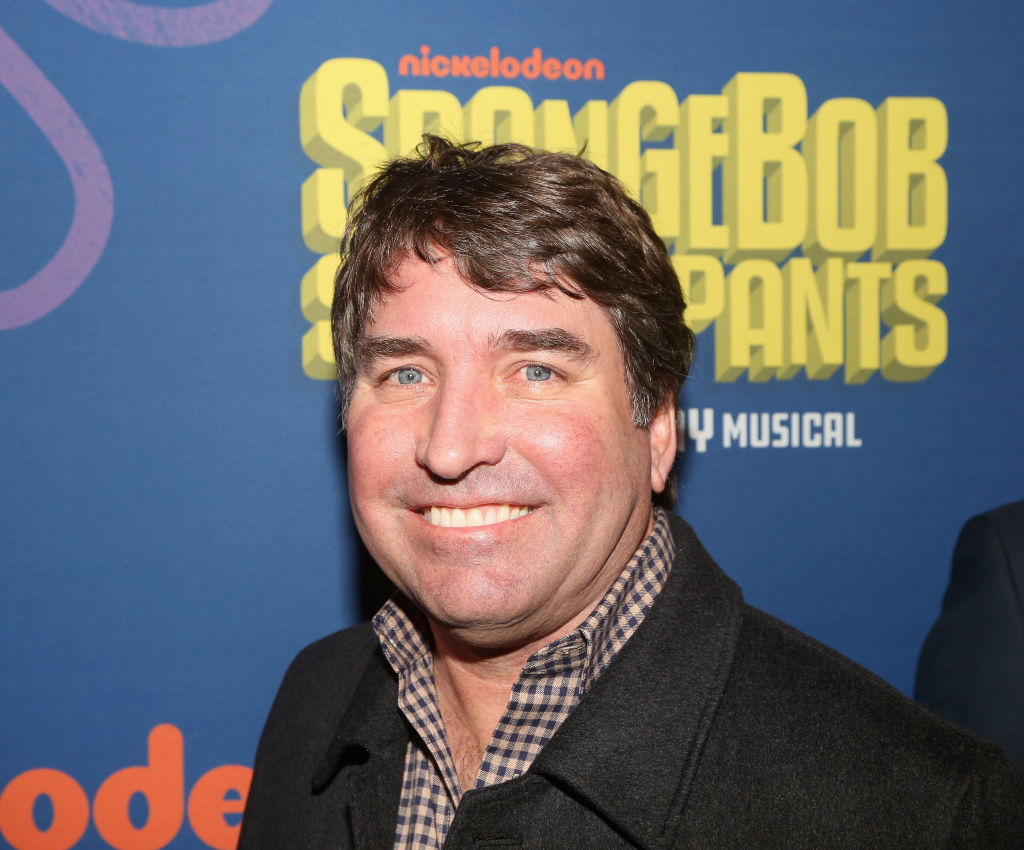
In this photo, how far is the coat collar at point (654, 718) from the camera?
950 millimetres

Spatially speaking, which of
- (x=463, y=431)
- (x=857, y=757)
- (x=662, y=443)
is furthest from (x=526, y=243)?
(x=857, y=757)

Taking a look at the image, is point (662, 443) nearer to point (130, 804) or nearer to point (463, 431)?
point (463, 431)

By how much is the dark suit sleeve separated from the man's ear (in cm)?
57

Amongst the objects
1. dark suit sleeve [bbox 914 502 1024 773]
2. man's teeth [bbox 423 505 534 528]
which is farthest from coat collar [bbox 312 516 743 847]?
dark suit sleeve [bbox 914 502 1024 773]

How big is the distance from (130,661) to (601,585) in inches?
34.1

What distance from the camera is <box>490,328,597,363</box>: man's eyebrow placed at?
1.01 m

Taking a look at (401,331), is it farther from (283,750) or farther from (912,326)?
(912,326)

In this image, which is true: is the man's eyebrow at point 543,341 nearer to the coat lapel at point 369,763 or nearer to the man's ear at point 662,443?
the man's ear at point 662,443

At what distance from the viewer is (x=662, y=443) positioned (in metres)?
1.20

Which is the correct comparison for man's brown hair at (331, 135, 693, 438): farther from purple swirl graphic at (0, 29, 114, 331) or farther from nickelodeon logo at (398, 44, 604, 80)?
purple swirl graphic at (0, 29, 114, 331)

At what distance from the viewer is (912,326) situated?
1.53 meters

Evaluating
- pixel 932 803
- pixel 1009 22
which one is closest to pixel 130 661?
pixel 932 803

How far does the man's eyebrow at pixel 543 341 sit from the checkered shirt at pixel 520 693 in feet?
0.87

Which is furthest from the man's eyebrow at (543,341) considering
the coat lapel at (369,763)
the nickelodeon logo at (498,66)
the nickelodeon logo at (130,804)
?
the nickelodeon logo at (130,804)
